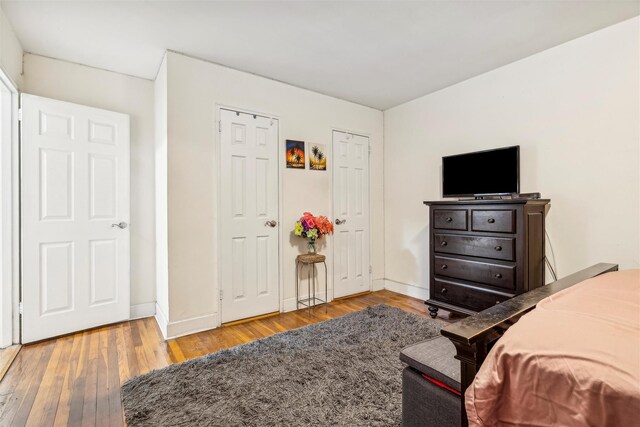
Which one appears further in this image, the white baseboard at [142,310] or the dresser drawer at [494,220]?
the white baseboard at [142,310]

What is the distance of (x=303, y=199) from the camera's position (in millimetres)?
3492

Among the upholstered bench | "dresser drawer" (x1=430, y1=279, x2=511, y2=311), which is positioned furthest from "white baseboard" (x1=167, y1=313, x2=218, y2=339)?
"dresser drawer" (x1=430, y1=279, x2=511, y2=311)

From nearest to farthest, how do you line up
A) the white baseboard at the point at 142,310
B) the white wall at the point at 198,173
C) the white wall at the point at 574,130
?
the white wall at the point at 574,130 < the white wall at the point at 198,173 < the white baseboard at the point at 142,310

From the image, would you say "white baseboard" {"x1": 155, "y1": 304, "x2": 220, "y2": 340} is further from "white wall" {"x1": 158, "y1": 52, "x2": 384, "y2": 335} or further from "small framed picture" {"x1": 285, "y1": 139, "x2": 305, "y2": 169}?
"small framed picture" {"x1": 285, "y1": 139, "x2": 305, "y2": 169}

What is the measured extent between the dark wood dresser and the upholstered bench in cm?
149

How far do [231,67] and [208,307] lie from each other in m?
2.36

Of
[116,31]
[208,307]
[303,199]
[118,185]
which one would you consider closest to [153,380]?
[208,307]

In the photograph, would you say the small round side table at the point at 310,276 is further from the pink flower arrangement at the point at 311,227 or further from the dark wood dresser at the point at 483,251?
the dark wood dresser at the point at 483,251

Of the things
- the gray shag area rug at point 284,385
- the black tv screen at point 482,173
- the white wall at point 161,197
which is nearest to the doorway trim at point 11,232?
the white wall at point 161,197

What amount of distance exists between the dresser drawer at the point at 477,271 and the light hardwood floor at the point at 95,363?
0.63 meters

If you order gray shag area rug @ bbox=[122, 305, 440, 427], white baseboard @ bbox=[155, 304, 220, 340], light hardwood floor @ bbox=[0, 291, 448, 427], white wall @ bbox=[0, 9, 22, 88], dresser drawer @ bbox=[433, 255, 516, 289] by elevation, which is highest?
white wall @ bbox=[0, 9, 22, 88]

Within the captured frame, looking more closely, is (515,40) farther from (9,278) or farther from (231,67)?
(9,278)

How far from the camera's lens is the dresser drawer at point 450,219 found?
2781 millimetres

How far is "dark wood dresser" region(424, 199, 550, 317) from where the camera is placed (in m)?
2.41
